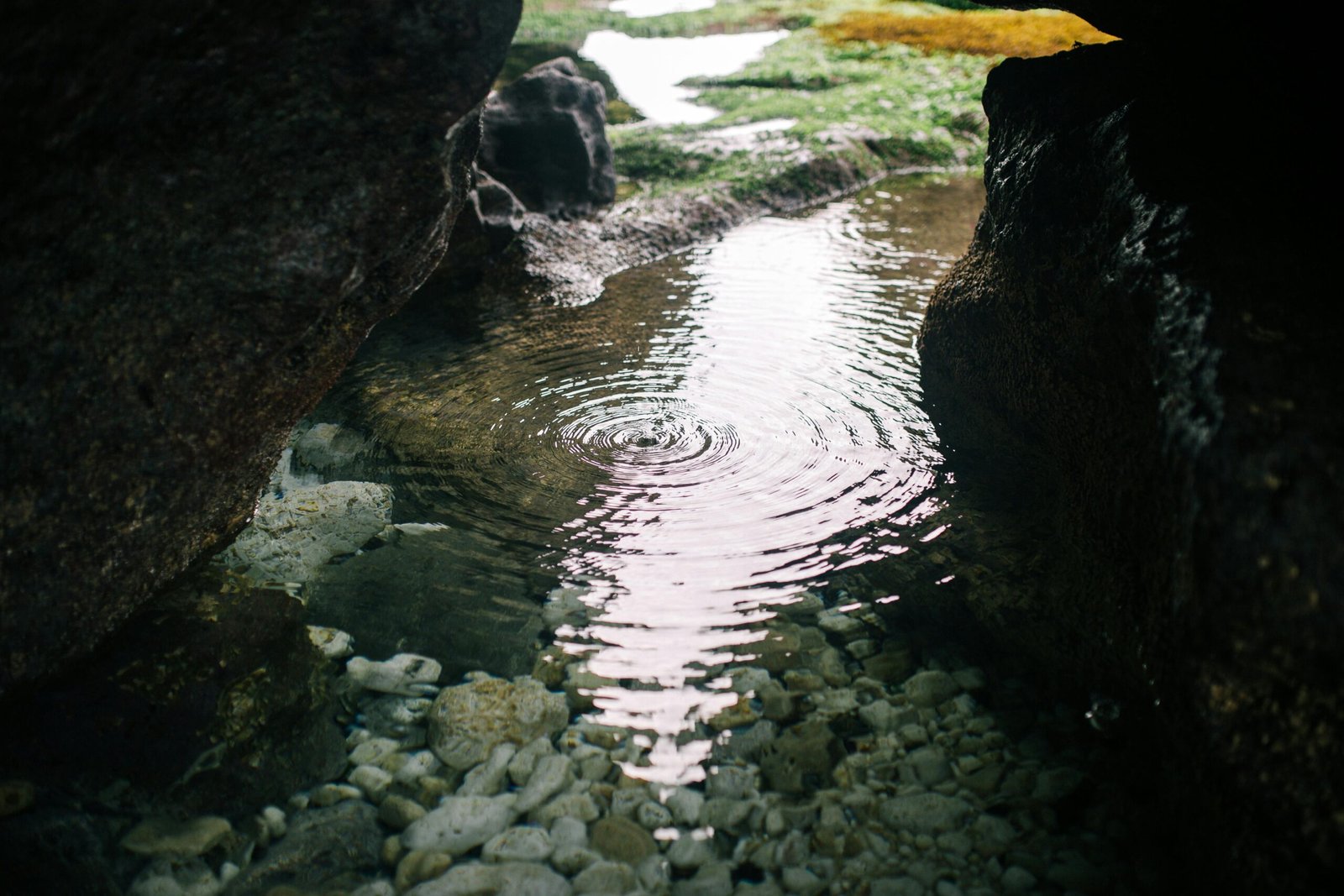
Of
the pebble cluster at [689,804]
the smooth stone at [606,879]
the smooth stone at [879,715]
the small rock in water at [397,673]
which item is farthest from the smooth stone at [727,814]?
the small rock in water at [397,673]

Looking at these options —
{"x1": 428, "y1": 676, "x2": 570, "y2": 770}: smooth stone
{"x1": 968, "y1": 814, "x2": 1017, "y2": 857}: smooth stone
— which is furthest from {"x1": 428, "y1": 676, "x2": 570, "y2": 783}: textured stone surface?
{"x1": 968, "y1": 814, "x2": 1017, "y2": 857}: smooth stone

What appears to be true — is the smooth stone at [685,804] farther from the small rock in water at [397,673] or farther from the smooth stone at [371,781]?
the small rock in water at [397,673]

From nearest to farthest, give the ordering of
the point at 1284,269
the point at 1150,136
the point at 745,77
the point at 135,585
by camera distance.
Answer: the point at 1284,269
the point at 135,585
the point at 1150,136
the point at 745,77

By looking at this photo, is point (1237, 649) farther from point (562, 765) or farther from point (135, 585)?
point (135, 585)

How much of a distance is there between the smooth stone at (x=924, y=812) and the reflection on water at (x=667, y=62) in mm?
11656

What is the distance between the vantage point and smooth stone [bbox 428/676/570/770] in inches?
113

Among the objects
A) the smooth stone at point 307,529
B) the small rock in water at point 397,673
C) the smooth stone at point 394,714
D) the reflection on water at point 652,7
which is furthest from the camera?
the reflection on water at point 652,7

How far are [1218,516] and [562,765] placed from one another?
77.5 inches

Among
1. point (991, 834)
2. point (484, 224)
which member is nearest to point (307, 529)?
point (991, 834)

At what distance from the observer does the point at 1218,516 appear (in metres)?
2.05

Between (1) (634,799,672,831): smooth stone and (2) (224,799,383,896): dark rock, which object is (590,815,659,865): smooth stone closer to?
(1) (634,799,672,831): smooth stone

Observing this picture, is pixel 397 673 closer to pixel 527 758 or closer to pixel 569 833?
pixel 527 758

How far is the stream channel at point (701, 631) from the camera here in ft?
8.27

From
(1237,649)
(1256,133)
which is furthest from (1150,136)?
(1237,649)
